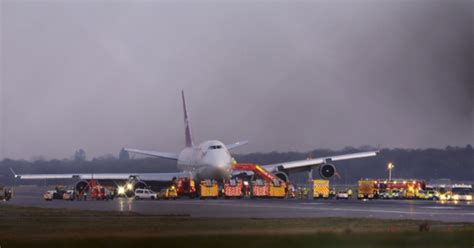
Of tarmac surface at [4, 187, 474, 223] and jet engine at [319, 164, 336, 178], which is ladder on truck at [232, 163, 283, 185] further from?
tarmac surface at [4, 187, 474, 223]

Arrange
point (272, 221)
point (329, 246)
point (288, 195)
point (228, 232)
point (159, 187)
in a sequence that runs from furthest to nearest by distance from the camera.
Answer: point (159, 187) → point (288, 195) → point (272, 221) → point (228, 232) → point (329, 246)

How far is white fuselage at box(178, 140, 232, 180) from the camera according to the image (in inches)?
4225

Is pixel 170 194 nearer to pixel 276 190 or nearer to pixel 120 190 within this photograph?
pixel 276 190

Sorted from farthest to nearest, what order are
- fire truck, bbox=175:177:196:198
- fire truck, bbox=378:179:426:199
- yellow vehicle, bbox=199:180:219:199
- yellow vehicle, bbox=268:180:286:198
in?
fire truck, bbox=378:179:426:199 → fire truck, bbox=175:177:196:198 → yellow vehicle, bbox=268:180:286:198 → yellow vehicle, bbox=199:180:219:199

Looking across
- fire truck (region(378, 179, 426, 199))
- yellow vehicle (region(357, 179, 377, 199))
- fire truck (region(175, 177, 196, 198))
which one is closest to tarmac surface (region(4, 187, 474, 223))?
yellow vehicle (region(357, 179, 377, 199))

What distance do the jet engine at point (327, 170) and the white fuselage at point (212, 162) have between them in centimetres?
1286

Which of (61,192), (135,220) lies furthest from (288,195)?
(135,220)

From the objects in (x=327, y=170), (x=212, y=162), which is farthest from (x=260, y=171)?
(x=327, y=170)

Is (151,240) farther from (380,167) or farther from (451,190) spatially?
(380,167)

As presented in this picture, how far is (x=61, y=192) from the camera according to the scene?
108625 millimetres

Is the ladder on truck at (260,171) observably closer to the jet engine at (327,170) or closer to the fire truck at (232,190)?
the jet engine at (327,170)

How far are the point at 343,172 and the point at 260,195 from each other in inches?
3698

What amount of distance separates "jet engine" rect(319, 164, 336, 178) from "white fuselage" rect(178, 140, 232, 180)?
12859 mm

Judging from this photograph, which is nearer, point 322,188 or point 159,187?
point 322,188
